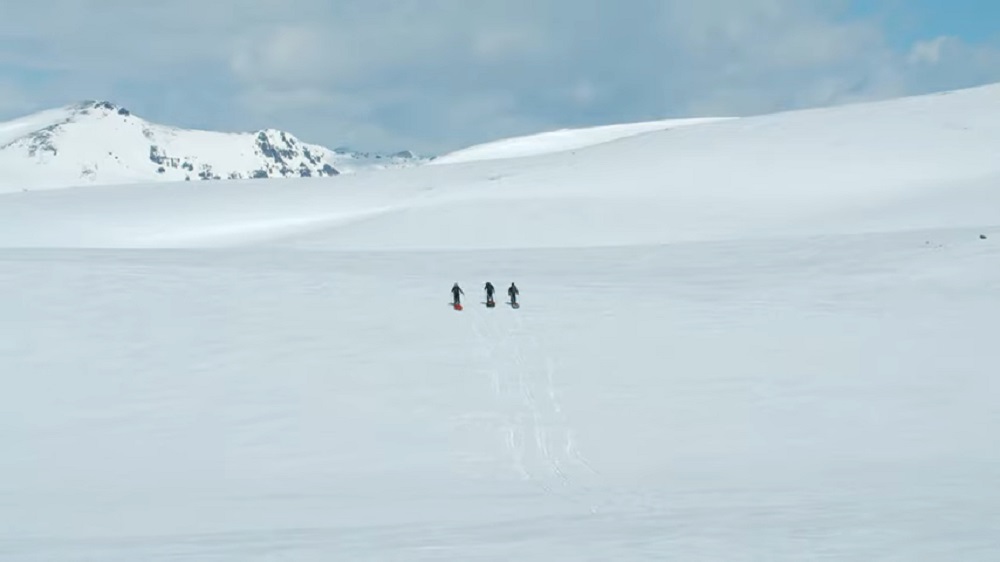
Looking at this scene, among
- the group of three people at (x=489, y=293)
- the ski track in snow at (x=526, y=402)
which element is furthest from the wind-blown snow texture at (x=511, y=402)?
the group of three people at (x=489, y=293)

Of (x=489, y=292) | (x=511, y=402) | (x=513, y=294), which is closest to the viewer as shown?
(x=511, y=402)

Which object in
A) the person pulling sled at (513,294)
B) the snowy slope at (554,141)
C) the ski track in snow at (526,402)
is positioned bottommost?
the ski track in snow at (526,402)

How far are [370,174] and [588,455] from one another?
151ft

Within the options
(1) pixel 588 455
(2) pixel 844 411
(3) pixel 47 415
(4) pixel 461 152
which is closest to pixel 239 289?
(3) pixel 47 415

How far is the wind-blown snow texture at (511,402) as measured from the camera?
11.4 metres

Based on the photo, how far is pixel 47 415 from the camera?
17.8 m

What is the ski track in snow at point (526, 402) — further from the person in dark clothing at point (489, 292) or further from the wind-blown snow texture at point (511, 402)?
the person in dark clothing at point (489, 292)

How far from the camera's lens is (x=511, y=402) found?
61.5 ft

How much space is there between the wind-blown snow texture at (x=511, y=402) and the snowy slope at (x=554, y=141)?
75708 mm

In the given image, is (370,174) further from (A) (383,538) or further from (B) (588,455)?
(A) (383,538)

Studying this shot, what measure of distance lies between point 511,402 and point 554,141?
333 feet

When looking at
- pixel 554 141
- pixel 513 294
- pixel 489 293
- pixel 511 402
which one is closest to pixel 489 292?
pixel 489 293

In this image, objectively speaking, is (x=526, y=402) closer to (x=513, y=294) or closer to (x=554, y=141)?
(x=513, y=294)

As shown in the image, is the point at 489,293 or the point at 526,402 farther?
the point at 489,293
